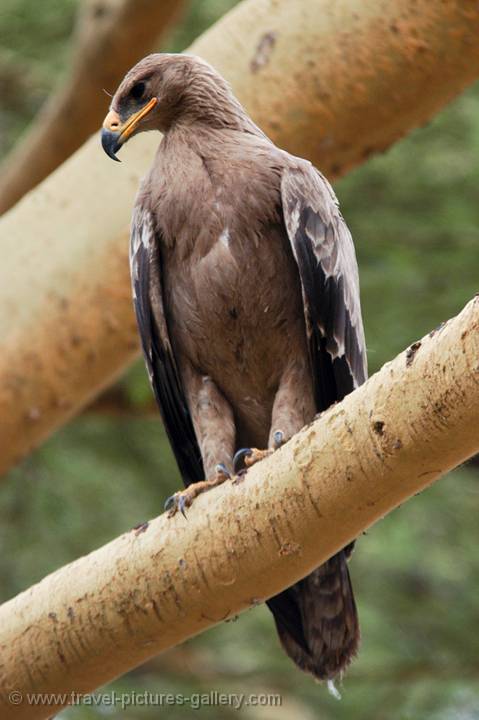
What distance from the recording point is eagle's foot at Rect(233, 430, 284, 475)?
165 inches

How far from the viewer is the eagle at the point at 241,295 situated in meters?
4.56

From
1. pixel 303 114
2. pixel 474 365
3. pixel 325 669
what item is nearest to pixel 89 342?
pixel 303 114

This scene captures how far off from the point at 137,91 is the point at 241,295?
962 millimetres

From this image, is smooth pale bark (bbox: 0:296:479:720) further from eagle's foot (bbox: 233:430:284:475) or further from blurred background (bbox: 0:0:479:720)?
blurred background (bbox: 0:0:479:720)

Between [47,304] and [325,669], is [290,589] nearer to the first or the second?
[325,669]

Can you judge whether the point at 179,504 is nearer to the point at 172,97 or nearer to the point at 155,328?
the point at 155,328

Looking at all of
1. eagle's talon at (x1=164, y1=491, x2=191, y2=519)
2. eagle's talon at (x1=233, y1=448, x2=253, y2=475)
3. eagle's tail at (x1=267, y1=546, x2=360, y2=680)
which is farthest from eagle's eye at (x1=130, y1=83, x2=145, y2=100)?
eagle's tail at (x1=267, y1=546, x2=360, y2=680)

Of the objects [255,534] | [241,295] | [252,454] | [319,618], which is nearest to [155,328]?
[241,295]

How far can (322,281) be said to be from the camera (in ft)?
14.9

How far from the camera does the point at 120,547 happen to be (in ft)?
12.6

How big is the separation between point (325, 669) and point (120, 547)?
1052 millimetres

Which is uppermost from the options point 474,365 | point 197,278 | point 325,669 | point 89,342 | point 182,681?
point 474,365

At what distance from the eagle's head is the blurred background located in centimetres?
220

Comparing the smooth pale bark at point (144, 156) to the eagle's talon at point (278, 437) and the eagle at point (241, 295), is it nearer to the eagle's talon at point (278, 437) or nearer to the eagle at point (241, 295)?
the eagle at point (241, 295)
